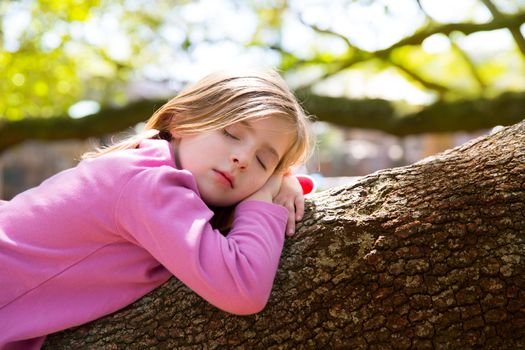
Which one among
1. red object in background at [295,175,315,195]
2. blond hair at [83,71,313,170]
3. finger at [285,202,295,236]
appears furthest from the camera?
red object in background at [295,175,315,195]

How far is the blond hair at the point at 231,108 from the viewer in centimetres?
202

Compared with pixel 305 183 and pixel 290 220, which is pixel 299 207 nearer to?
pixel 290 220

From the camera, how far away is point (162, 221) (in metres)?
1.72

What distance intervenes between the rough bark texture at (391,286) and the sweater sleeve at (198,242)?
92 mm

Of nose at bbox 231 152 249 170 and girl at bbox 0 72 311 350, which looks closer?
girl at bbox 0 72 311 350

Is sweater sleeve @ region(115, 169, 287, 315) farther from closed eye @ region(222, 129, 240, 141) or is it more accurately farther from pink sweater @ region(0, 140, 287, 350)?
closed eye @ region(222, 129, 240, 141)

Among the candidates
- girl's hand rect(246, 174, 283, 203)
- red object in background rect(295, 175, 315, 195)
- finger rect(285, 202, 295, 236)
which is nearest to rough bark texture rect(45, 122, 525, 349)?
finger rect(285, 202, 295, 236)

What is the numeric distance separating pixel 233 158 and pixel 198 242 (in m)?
0.34

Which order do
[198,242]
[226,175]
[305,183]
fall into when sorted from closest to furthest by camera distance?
[198,242] < [226,175] < [305,183]

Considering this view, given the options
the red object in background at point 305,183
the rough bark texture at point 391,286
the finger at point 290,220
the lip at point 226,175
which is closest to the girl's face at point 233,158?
the lip at point 226,175

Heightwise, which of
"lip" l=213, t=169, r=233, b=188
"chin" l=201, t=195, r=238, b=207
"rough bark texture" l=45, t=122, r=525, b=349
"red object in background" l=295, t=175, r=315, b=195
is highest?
"lip" l=213, t=169, r=233, b=188

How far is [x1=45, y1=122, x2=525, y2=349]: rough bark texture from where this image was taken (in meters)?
1.69

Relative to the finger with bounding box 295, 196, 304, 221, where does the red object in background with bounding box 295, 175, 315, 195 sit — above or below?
below

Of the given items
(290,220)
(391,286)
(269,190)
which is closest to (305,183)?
(269,190)
